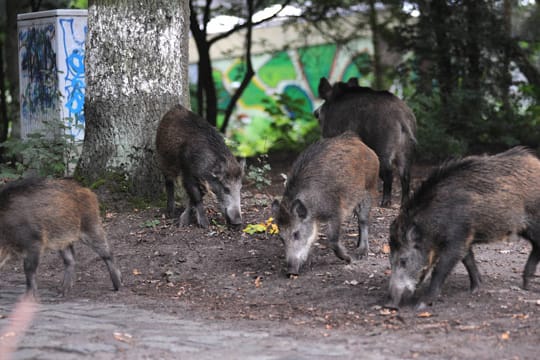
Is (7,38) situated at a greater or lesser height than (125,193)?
greater

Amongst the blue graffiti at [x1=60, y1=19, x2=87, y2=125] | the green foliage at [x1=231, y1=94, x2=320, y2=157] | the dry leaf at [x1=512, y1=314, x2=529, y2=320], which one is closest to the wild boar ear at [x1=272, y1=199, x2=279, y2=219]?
the dry leaf at [x1=512, y1=314, x2=529, y2=320]

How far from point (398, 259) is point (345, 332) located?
893 millimetres

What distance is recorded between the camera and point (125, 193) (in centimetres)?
955

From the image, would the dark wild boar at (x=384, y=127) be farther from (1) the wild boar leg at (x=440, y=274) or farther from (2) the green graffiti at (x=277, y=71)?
(2) the green graffiti at (x=277, y=71)

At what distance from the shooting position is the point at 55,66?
11.9 m

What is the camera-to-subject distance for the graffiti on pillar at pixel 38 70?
12.0m

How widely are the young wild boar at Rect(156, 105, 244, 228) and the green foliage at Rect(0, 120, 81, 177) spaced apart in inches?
56.1

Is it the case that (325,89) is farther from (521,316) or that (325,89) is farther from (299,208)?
(521,316)

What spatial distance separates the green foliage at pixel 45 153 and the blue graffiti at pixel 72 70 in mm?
1495

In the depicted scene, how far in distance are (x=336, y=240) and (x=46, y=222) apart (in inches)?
96.3

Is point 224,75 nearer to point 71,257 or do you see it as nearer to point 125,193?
point 125,193

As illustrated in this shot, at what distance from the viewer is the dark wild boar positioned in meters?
10.4

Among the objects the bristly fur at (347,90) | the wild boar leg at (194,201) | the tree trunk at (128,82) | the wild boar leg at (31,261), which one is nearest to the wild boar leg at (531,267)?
the wild boar leg at (194,201)

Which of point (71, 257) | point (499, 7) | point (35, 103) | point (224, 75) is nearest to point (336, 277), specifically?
point (71, 257)
